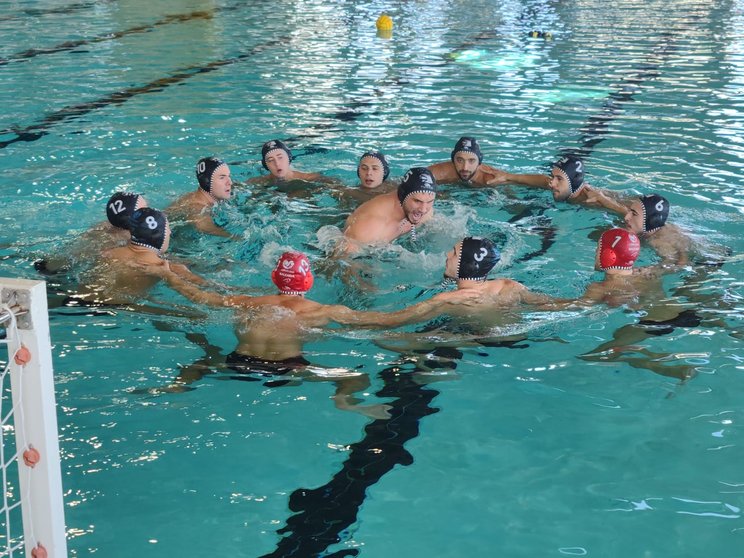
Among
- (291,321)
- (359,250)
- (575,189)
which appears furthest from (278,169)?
(291,321)

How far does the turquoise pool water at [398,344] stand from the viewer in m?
2.79

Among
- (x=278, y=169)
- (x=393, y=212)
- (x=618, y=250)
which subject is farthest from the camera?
(x=278, y=169)

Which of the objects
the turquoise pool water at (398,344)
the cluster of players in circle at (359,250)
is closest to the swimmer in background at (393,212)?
the cluster of players in circle at (359,250)

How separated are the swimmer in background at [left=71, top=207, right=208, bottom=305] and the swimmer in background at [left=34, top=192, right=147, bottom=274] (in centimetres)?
21

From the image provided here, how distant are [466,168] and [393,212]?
1.13m

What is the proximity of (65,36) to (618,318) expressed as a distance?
11.9 metres

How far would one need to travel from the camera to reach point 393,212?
545cm

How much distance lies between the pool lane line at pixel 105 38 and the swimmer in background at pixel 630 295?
9.63 meters

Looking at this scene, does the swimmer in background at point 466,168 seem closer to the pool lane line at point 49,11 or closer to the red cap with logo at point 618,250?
the red cap with logo at point 618,250

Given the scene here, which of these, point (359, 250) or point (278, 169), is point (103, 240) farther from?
point (278, 169)

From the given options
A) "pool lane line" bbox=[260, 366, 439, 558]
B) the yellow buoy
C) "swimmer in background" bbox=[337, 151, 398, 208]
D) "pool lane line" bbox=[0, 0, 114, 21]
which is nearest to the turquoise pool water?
"pool lane line" bbox=[260, 366, 439, 558]

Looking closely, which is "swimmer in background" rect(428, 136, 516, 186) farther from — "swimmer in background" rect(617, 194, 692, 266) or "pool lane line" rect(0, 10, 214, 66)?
"pool lane line" rect(0, 10, 214, 66)

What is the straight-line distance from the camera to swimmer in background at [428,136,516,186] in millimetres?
6297

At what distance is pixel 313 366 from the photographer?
151 inches
